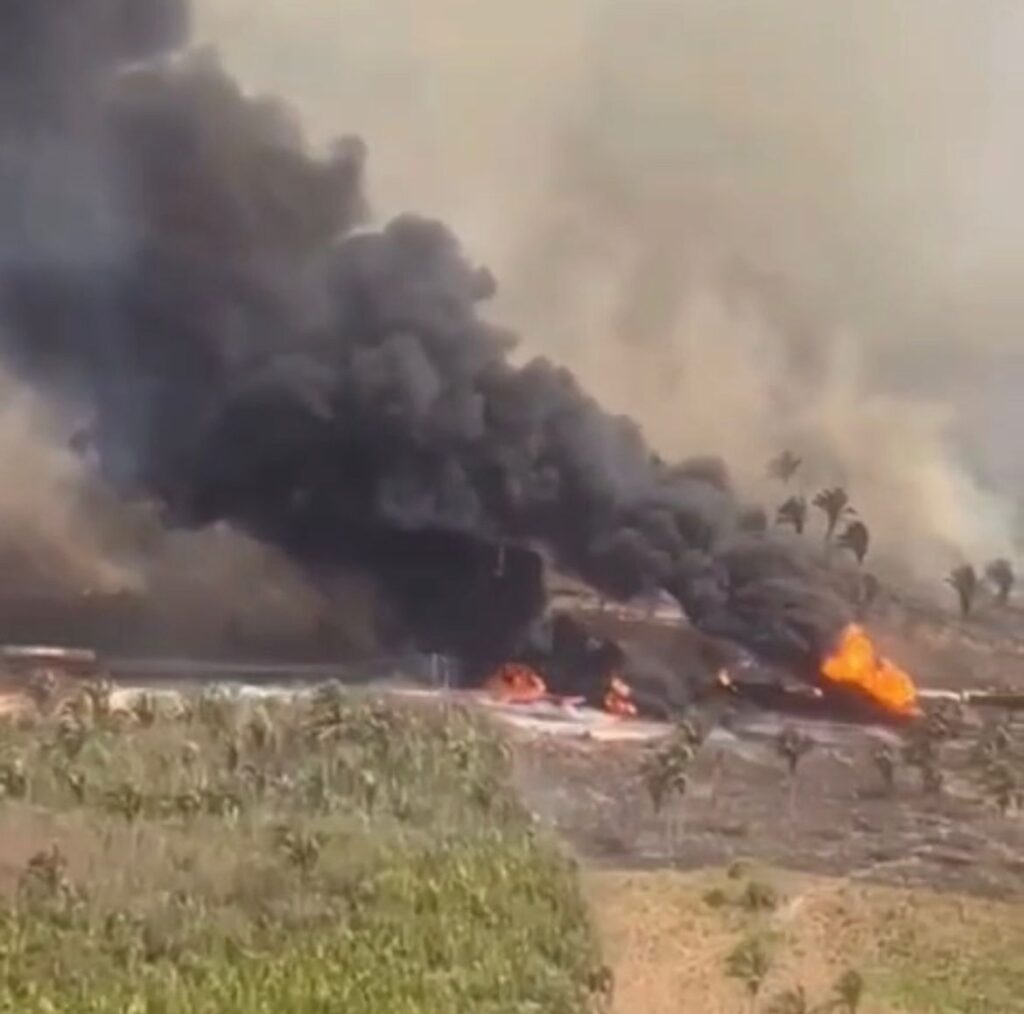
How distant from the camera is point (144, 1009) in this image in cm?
330

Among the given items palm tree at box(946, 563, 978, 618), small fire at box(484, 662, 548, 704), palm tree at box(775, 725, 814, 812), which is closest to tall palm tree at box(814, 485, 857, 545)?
palm tree at box(946, 563, 978, 618)

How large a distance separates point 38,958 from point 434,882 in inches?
29.8

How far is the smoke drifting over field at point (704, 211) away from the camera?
139 inches

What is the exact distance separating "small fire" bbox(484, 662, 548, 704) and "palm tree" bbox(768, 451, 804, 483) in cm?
62

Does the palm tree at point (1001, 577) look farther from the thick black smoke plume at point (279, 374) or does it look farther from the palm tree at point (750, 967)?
the palm tree at point (750, 967)

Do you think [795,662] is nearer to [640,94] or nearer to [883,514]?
[883,514]

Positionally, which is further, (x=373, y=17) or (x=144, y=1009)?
(x=373, y=17)

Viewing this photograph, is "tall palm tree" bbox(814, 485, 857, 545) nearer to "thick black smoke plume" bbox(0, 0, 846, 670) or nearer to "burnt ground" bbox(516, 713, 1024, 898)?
"thick black smoke plume" bbox(0, 0, 846, 670)

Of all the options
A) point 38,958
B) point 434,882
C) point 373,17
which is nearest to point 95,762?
point 38,958

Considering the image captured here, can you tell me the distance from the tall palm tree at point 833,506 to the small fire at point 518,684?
2.10 ft

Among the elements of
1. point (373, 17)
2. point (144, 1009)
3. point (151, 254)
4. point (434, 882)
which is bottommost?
point (144, 1009)

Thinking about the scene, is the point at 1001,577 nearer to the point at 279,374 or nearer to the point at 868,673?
the point at 868,673

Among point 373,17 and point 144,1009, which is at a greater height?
point 373,17

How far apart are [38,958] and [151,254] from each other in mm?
1367
